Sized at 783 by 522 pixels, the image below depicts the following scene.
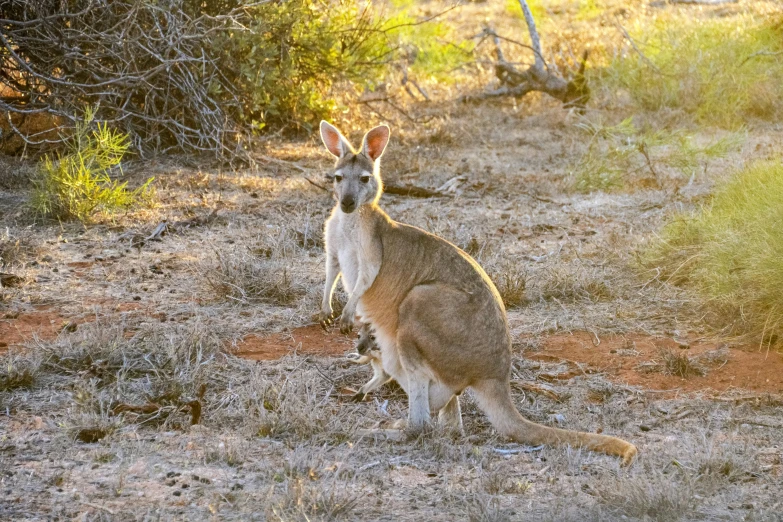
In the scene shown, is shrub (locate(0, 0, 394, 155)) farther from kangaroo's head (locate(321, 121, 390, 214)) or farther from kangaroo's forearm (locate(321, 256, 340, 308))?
kangaroo's forearm (locate(321, 256, 340, 308))

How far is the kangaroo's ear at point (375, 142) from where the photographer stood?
5363 mm

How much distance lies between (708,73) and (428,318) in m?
8.39

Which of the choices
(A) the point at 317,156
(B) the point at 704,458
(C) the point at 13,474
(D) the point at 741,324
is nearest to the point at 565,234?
(D) the point at 741,324

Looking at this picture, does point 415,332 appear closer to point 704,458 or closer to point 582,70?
point 704,458

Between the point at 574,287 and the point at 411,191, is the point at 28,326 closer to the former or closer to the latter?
the point at 574,287

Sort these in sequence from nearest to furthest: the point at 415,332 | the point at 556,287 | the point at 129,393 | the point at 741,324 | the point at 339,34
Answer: the point at 415,332 → the point at 129,393 → the point at 741,324 → the point at 556,287 → the point at 339,34

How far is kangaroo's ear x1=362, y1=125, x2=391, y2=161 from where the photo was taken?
5363 mm

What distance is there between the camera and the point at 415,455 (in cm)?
428

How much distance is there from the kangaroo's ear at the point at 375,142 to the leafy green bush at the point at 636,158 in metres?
4.36

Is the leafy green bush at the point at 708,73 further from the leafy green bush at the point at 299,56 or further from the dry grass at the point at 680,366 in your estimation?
the dry grass at the point at 680,366

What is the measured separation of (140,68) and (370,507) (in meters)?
6.93

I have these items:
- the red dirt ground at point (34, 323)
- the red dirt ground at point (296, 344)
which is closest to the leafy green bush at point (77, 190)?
the red dirt ground at point (34, 323)

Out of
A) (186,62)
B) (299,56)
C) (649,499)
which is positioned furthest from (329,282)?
(299,56)

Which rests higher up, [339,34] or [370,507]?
[339,34]
